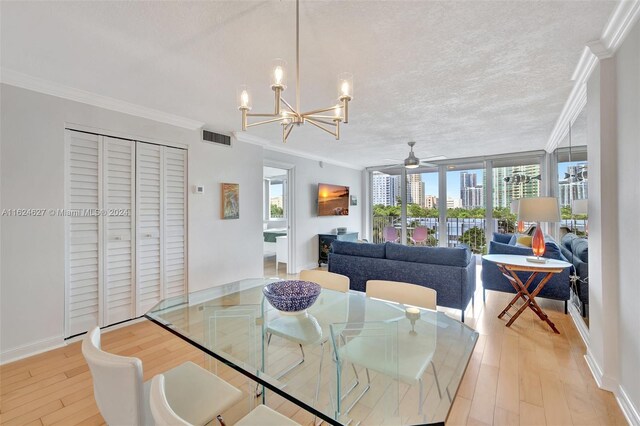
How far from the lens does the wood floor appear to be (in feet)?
5.78

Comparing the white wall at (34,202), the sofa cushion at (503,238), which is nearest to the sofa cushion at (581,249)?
the sofa cushion at (503,238)

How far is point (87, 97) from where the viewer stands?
109 inches

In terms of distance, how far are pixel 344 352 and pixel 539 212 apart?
104 inches

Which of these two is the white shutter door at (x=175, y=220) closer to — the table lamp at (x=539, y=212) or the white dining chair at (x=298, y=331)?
the white dining chair at (x=298, y=331)

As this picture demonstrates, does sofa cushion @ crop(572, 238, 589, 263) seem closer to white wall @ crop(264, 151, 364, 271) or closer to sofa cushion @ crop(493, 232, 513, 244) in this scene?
sofa cushion @ crop(493, 232, 513, 244)

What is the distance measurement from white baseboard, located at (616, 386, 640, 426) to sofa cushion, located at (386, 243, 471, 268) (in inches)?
58.5

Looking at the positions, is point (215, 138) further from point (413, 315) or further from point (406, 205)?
point (406, 205)

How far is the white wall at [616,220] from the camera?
5.42 ft

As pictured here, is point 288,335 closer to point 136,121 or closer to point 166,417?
point 166,417

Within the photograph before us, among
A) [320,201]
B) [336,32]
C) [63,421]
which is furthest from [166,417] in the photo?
[320,201]

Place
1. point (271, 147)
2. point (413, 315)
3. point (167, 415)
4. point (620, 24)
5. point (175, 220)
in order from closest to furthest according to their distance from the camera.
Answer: point (167, 415), point (620, 24), point (413, 315), point (175, 220), point (271, 147)

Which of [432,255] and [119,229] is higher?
[119,229]

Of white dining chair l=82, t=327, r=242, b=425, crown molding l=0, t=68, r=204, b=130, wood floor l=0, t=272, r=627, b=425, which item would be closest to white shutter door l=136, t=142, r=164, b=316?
crown molding l=0, t=68, r=204, b=130

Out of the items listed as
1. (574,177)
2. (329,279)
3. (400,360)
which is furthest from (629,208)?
(574,177)
